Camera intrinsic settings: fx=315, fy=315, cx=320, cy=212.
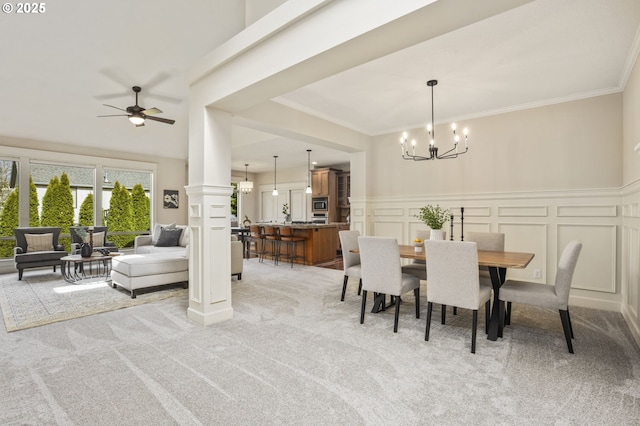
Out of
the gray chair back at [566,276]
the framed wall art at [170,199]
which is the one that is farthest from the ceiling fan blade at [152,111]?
the gray chair back at [566,276]

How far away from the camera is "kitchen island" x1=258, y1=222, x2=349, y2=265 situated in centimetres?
679

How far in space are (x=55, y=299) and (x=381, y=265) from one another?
4113 millimetres

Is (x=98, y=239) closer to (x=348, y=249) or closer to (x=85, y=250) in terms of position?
(x=85, y=250)

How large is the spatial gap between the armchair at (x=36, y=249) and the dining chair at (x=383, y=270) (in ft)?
17.8

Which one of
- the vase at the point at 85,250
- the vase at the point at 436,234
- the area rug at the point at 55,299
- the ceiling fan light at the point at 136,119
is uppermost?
the ceiling fan light at the point at 136,119

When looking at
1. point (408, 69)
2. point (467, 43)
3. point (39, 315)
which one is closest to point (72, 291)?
point (39, 315)

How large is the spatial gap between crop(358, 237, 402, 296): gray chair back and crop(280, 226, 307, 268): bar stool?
11.6 feet

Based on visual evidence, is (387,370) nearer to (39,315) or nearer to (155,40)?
(39,315)

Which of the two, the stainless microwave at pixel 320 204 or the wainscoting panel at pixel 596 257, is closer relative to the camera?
the wainscoting panel at pixel 596 257

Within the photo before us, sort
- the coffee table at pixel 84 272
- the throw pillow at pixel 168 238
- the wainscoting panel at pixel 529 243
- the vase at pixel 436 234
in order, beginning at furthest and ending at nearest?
the throw pillow at pixel 168 238, the coffee table at pixel 84 272, the wainscoting panel at pixel 529 243, the vase at pixel 436 234

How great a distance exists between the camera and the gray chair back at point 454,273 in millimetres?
2578

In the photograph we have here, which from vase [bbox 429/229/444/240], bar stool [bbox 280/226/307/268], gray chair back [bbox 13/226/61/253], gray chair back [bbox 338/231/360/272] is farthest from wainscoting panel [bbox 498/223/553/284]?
gray chair back [bbox 13/226/61/253]

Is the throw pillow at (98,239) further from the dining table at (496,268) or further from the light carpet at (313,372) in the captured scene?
the dining table at (496,268)

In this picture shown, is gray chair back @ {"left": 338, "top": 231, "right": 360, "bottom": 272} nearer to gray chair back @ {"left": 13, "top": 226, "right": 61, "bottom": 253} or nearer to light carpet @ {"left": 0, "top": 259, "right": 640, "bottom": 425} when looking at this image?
light carpet @ {"left": 0, "top": 259, "right": 640, "bottom": 425}
